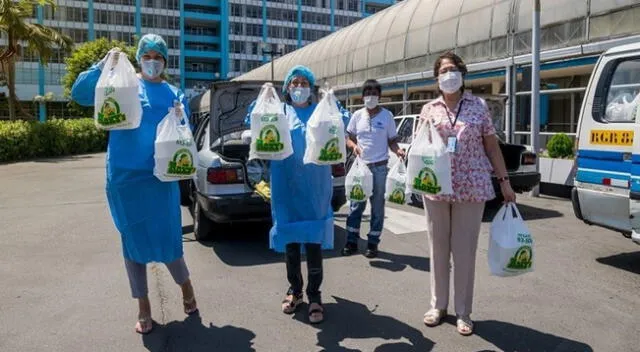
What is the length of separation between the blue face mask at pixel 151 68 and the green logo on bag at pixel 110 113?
0.45 m

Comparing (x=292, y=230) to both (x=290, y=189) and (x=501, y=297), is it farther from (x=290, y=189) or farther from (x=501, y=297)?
(x=501, y=297)

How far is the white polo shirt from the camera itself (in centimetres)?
565

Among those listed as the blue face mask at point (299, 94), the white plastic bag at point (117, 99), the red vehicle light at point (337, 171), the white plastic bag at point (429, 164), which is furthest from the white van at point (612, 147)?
the white plastic bag at point (117, 99)

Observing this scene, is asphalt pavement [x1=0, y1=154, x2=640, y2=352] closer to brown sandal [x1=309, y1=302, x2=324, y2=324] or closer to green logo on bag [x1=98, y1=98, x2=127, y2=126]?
brown sandal [x1=309, y1=302, x2=324, y2=324]

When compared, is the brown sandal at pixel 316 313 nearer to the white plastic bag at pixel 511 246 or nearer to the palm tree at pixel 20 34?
the white plastic bag at pixel 511 246

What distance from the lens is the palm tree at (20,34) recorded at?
20984 mm

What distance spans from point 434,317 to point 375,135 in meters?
2.35

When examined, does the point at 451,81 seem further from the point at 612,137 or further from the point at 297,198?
the point at 612,137

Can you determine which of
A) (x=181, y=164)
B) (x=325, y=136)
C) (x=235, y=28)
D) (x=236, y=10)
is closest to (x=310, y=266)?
(x=325, y=136)

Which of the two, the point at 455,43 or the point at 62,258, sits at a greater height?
the point at 455,43

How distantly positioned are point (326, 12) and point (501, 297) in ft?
278

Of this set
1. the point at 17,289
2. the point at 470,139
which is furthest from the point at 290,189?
the point at 17,289

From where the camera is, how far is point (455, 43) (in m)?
15.9

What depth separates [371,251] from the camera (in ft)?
19.0
